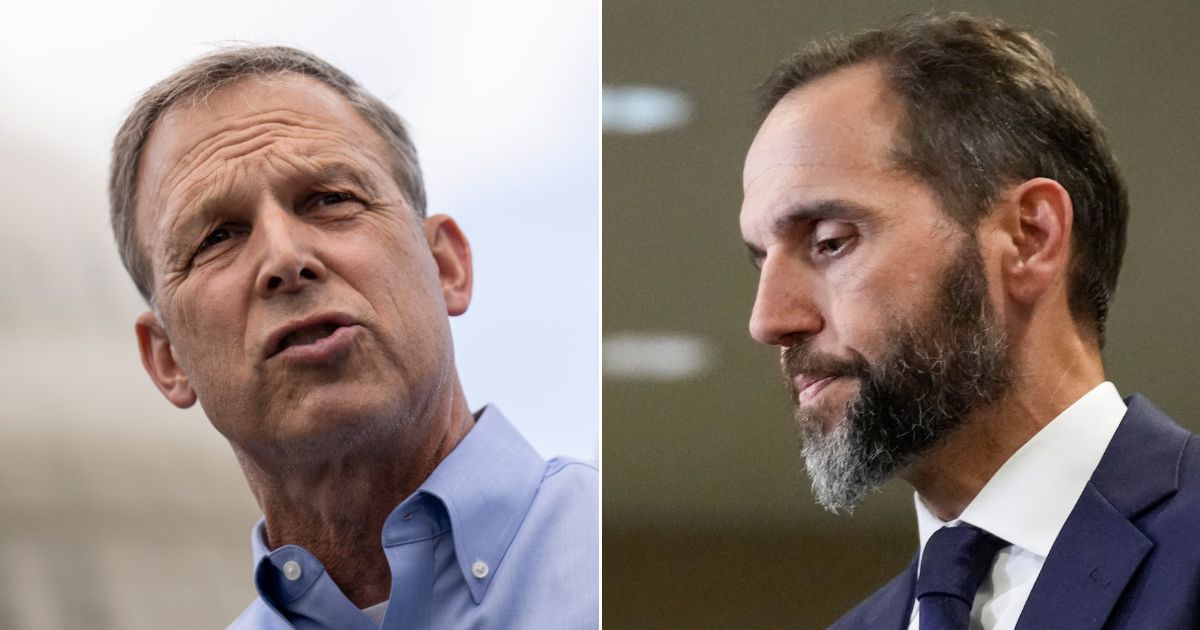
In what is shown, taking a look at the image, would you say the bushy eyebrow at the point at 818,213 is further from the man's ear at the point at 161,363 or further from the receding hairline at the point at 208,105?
the man's ear at the point at 161,363

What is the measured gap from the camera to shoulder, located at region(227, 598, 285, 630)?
6.11 feet

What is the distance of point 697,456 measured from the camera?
195cm

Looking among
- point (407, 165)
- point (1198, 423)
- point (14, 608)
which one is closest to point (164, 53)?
point (407, 165)

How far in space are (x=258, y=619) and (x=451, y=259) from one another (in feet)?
1.90

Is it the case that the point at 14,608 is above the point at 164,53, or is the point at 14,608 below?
below

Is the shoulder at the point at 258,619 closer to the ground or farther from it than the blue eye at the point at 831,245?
closer to the ground

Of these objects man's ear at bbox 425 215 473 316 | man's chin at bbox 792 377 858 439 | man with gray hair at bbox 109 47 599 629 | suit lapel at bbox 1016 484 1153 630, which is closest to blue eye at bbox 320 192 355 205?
man with gray hair at bbox 109 47 599 629

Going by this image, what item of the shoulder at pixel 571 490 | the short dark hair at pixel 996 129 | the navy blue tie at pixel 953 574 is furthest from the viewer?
the shoulder at pixel 571 490

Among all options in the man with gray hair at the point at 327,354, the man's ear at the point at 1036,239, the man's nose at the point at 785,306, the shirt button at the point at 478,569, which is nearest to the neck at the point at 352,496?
the man with gray hair at the point at 327,354

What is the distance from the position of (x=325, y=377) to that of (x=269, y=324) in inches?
4.2

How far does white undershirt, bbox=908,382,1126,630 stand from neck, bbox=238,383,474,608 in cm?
74

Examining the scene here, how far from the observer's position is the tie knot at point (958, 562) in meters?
1.65

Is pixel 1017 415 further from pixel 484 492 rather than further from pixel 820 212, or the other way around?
pixel 484 492

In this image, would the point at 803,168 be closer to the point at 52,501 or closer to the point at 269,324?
the point at 269,324
